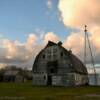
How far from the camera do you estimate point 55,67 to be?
5125cm

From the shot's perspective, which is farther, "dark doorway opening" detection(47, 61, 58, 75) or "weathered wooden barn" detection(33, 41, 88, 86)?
"dark doorway opening" detection(47, 61, 58, 75)

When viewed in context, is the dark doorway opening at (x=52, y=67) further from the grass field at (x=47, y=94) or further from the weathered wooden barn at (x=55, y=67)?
the grass field at (x=47, y=94)

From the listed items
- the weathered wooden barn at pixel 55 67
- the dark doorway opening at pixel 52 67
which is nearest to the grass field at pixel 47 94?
the weathered wooden barn at pixel 55 67

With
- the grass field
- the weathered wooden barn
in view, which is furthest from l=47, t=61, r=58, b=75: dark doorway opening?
the grass field

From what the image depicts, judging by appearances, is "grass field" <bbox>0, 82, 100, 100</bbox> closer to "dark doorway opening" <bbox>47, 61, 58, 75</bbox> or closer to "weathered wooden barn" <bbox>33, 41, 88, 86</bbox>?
"weathered wooden barn" <bbox>33, 41, 88, 86</bbox>

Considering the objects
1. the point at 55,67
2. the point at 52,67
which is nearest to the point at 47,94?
the point at 55,67

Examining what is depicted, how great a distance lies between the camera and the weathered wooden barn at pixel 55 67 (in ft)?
164

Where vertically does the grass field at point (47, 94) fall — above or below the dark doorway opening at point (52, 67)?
below

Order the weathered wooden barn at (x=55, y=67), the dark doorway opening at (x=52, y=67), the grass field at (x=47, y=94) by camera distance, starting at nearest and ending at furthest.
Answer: the grass field at (x=47, y=94), the weathered wooden barn at (x=55, y=67), the dark doorway opening at (x=52, y=67)

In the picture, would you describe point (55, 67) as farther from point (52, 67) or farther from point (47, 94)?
point (47, 94)

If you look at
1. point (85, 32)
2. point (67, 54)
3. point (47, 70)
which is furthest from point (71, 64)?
point (85, 32)

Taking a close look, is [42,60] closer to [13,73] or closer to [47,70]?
[47,70]

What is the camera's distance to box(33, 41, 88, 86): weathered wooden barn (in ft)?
164

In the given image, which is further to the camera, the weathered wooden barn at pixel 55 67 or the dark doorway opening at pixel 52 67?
the dark doorway opening at pixel 52 67
